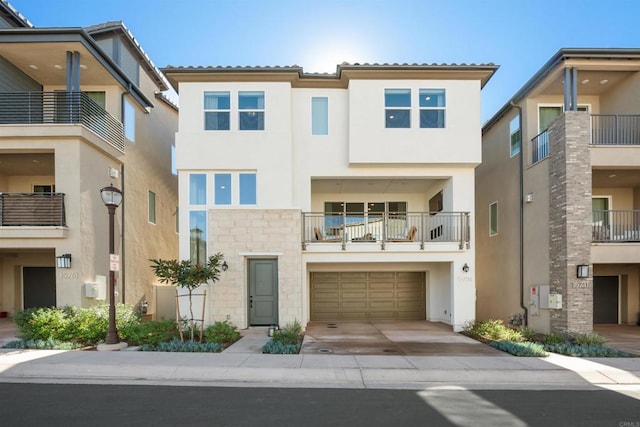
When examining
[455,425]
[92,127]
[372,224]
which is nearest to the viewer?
[455,425]

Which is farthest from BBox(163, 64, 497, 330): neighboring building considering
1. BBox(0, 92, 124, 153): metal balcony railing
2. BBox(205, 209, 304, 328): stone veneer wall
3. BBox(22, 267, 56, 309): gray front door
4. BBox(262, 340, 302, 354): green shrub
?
BBox(22, 267, 56, 309): gray front door

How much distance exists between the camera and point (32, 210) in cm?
1166

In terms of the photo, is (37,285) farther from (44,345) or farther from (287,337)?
(287,337)

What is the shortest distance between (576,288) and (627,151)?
15.0ft

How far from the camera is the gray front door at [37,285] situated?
15406 mm

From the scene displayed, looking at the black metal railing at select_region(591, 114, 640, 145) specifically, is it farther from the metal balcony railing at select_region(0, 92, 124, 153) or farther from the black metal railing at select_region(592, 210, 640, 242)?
the metal balcony railing at select_region(0, 92, 124, 153)

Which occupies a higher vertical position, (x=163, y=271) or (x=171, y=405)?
(x=163, y=271)

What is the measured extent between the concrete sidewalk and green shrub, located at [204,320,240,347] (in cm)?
162

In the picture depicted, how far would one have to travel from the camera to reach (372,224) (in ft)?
46.8

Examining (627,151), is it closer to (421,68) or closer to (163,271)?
(421,68)

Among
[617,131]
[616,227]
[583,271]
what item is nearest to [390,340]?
[583,271]

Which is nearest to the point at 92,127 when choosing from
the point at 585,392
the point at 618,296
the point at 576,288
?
the point at 585,392

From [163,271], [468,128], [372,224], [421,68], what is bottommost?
[163,271]

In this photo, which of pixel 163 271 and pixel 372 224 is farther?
pixel 372 224
